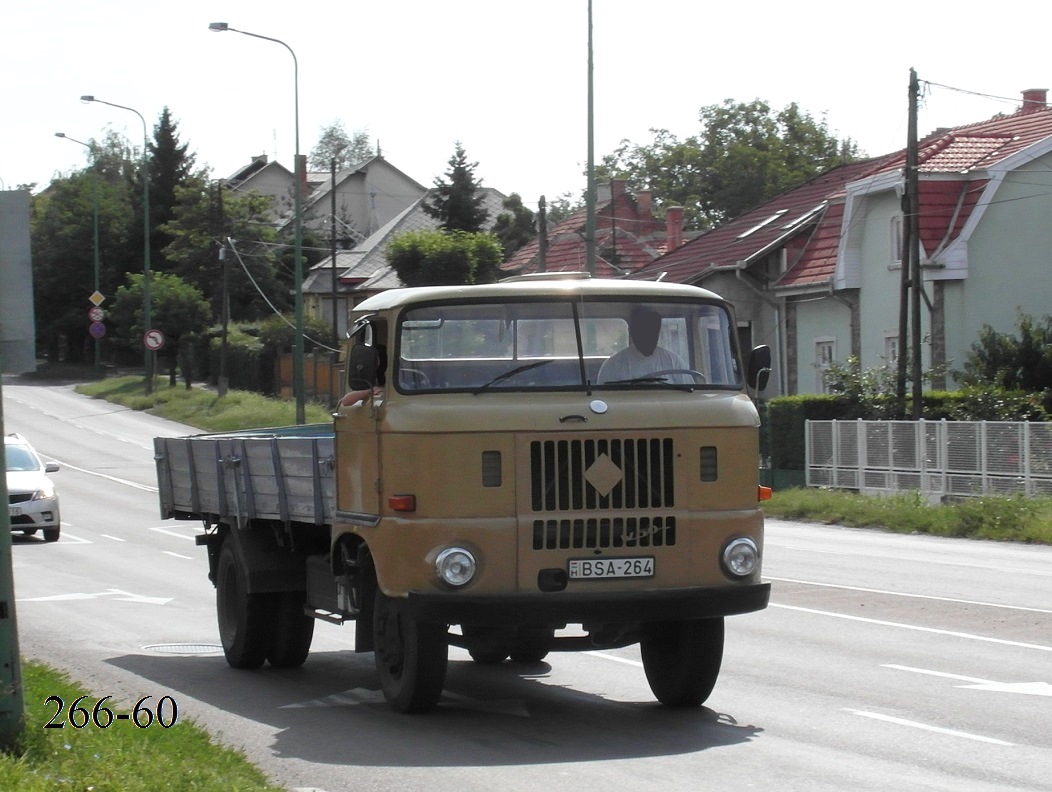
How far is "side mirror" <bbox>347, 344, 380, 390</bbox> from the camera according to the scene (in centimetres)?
898

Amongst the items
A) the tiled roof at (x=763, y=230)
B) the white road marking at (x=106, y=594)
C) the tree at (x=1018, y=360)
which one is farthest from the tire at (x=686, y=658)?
the tiled roof at (x=763, y=230)

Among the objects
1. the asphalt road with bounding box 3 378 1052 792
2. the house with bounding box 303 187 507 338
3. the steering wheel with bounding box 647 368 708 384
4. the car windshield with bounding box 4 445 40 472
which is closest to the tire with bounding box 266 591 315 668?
the asphalt road with bounding box 3 378 1052 792

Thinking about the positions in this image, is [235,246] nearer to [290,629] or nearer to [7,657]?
[290,629]

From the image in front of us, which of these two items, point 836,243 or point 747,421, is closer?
point 747,421

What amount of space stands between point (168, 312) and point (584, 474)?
65456 millimetres

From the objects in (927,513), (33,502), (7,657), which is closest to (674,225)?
(927,513)

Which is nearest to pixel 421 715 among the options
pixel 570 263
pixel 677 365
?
pixel 677 365

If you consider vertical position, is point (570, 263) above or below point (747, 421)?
above

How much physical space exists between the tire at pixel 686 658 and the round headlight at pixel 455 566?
1304mm

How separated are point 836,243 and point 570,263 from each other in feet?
57.5

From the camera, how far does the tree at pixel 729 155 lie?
93.0 metres

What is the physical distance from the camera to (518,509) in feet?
27.6

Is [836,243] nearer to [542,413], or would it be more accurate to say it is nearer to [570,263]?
[570,263]

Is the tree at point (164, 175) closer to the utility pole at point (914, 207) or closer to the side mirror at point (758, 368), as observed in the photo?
the utility pole at point (914, 207)
